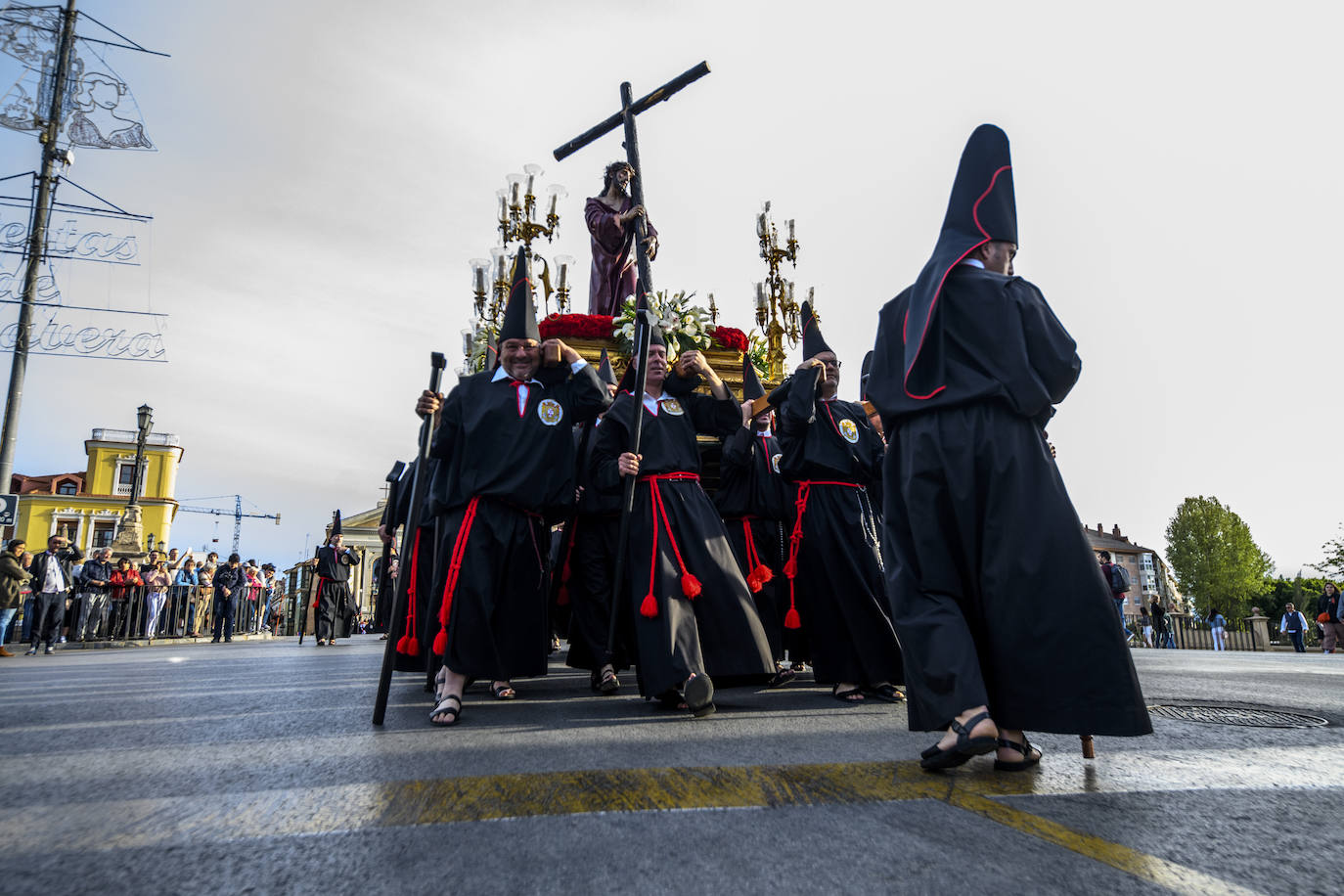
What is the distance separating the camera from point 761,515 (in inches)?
255

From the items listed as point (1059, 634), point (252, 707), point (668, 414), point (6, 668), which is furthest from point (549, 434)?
point (6, 668)

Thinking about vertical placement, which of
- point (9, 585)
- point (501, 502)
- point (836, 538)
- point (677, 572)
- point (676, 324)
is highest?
point (676, 324)

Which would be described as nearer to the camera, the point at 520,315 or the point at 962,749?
the point at 962,749

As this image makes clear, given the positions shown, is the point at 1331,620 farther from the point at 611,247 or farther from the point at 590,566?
the point at 590,566

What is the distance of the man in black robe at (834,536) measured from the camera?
15.8 ft

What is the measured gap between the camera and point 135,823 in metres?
1.94

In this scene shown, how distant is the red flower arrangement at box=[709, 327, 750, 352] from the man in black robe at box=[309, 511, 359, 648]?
8.72 meters

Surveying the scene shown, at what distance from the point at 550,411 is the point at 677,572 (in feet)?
4.02

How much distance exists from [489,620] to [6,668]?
7.81m

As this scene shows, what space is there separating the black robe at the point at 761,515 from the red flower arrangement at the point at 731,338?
3.57 meters

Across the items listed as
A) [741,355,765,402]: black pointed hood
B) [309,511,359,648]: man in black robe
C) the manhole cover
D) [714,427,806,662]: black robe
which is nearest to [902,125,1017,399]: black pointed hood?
the manhole cover

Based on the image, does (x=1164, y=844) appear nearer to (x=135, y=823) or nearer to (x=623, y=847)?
(x=623, y=847)

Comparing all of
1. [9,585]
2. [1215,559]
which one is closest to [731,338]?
[9,585]

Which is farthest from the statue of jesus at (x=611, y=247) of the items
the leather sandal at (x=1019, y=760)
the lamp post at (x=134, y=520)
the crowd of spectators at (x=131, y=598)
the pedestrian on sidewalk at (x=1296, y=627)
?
the pedestrian on sidewalk at (x=1296, y=627)
